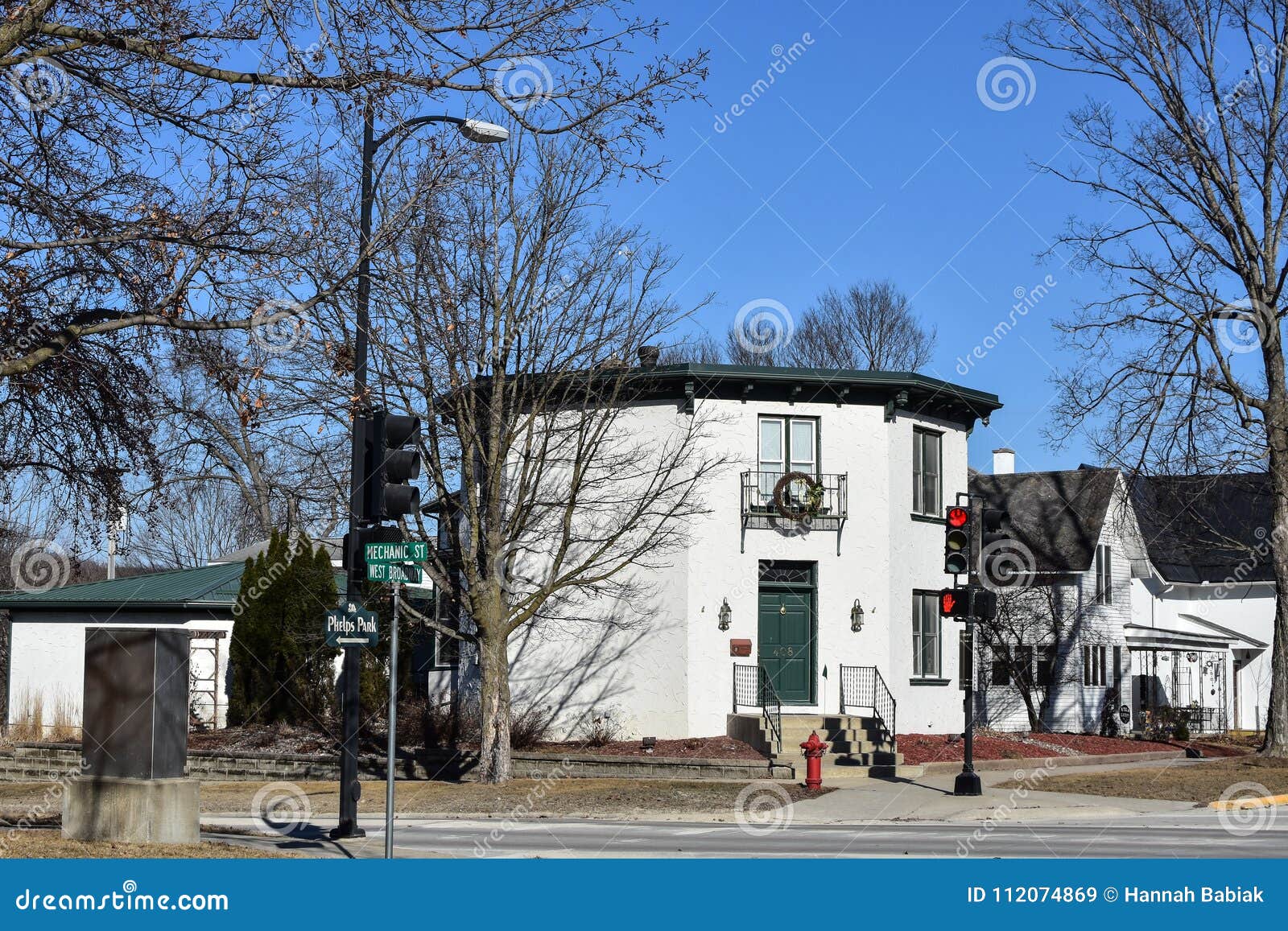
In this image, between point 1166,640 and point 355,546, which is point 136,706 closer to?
point 355,546

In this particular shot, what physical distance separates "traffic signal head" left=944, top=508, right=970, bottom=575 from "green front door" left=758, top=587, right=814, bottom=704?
6.97 meters

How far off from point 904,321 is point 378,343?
126 ft

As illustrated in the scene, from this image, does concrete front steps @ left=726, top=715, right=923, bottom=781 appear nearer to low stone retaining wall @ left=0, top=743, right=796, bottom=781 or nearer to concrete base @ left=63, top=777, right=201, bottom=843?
low stone retaining wall @ left=0, top=743, right=796, bottom=781

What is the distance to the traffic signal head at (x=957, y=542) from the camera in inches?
841

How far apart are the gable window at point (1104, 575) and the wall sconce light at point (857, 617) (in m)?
15.3

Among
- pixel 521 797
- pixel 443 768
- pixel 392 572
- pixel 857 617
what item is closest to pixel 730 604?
pixel 857 617

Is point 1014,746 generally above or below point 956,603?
below

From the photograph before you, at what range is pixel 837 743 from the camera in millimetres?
26750

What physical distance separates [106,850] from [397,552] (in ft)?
11.8

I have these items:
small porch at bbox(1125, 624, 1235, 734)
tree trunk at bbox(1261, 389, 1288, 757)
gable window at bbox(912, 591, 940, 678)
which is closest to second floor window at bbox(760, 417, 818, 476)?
gable window at bbox(912, 591, 940, 678)

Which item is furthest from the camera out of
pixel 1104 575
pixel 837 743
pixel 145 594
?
pixel 1104 575

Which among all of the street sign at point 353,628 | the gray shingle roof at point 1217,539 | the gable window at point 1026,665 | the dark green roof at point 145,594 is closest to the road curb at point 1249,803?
the street sign at point 353,628

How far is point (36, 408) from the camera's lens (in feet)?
40.2

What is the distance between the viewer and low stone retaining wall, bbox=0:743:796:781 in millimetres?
23828
